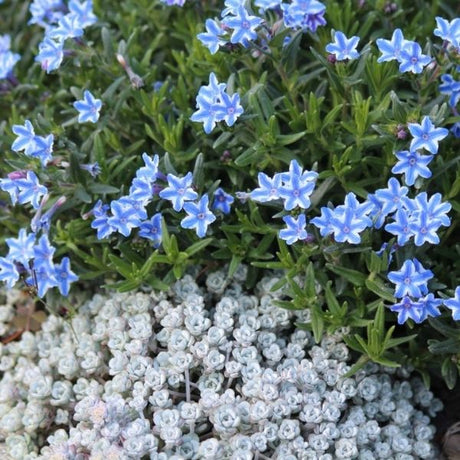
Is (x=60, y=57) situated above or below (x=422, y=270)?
above

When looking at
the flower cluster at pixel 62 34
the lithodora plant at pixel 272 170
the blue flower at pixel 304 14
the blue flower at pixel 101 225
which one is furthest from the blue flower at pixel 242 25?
the blue flower at pixel 101 225

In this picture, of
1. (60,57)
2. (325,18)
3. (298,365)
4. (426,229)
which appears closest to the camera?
(426,229)

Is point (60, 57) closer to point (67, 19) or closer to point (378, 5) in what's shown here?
point (67, 19)

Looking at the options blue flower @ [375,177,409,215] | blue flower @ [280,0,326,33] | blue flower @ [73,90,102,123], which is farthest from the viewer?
blue flower @ [73,90,102,123]

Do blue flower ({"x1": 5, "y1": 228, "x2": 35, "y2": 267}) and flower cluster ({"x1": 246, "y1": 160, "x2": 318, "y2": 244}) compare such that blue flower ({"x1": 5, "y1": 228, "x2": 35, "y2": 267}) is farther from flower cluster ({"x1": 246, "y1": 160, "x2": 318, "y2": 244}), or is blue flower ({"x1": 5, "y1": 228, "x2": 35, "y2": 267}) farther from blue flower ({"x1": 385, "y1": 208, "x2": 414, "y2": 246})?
blue flower ({"x1": 385, "y1": 208, "x2": 414, "y2": 246})

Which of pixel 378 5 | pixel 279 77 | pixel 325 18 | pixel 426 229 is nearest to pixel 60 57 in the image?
pixel 279 77

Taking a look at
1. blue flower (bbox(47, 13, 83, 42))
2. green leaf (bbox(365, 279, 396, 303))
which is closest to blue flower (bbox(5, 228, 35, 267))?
blue flower (bbox(47, 13, 83, 42))
